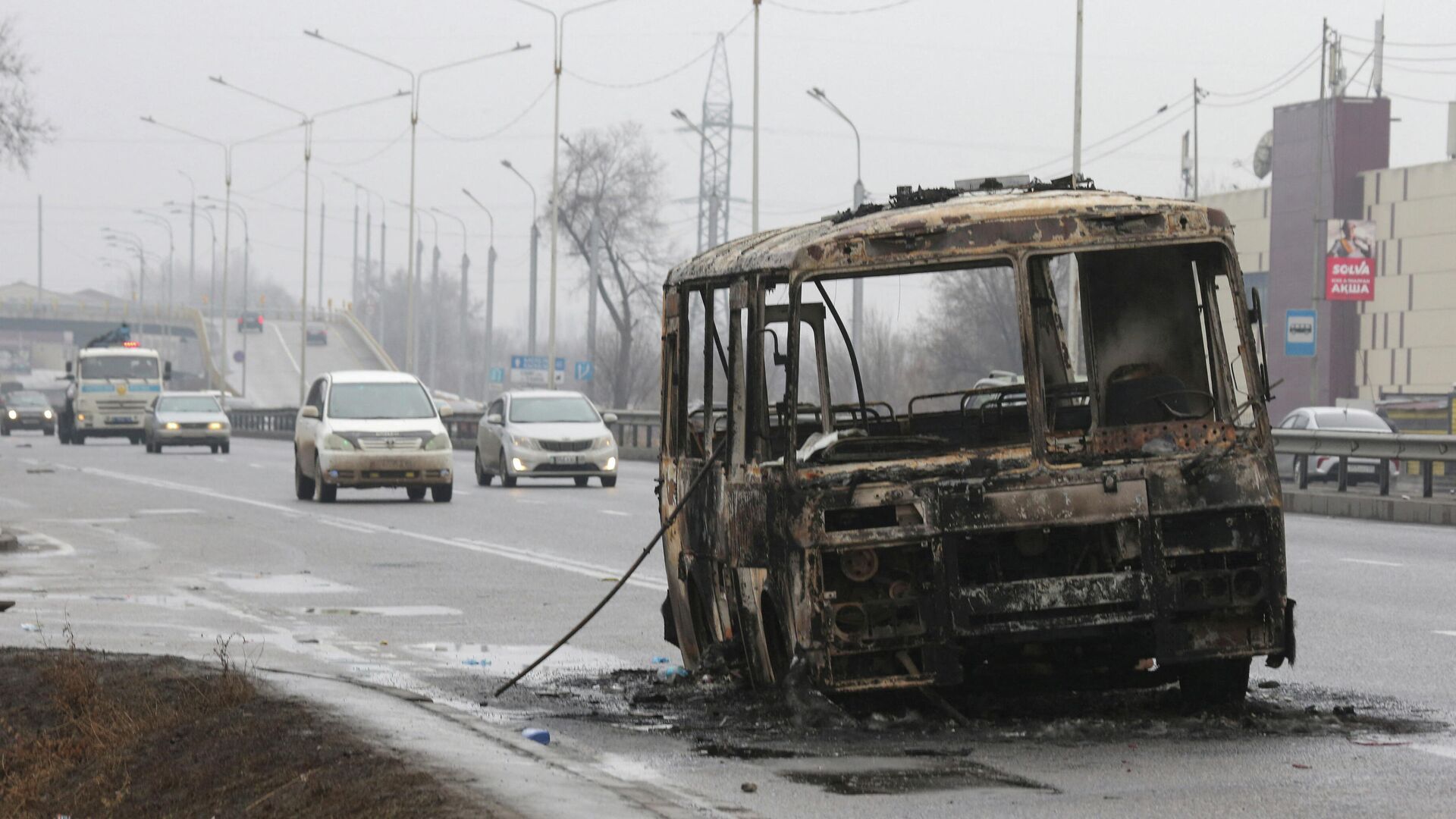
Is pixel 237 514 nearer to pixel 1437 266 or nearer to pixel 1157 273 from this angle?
pixel 1157 273

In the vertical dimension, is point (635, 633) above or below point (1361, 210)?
below

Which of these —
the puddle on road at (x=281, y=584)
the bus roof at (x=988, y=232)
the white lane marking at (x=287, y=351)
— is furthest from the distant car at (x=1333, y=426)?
the white lane marking at (x=287, y=351)

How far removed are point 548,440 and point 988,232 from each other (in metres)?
26.4

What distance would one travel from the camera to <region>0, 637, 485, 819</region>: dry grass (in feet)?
23.0

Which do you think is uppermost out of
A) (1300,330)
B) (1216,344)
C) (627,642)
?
(1300,330)

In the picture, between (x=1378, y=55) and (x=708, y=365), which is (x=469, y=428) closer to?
(x=1378, y=55)

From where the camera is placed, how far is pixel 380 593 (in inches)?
642

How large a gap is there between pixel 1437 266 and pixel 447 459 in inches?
2024

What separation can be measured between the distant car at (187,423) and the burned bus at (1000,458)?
46132 mm

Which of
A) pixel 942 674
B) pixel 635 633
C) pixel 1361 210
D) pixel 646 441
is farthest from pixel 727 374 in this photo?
pixel 1361 210

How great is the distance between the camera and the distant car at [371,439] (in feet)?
96.6

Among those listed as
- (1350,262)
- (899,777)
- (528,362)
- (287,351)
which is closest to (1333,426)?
(1350,262)

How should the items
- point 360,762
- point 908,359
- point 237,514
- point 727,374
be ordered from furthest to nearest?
point 237,514, point 908,359, point 727,374, point 360,762

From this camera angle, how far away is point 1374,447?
27.8m
